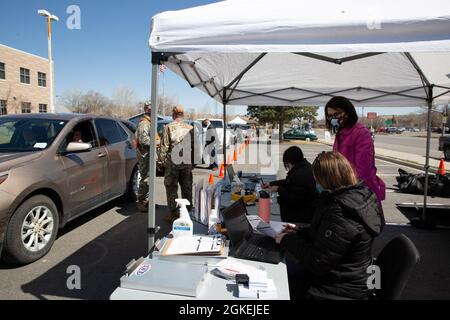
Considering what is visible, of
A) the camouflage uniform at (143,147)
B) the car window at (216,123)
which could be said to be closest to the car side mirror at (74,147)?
the camouflage uniform at (143,147)

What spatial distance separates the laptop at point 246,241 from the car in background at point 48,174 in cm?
238

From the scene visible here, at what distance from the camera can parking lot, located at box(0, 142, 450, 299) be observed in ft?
10.2

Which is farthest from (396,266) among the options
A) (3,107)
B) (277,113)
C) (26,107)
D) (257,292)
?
(26,107)

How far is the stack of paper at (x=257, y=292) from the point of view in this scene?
1676mm

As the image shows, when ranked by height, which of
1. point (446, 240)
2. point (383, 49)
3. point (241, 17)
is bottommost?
point (446, 240)

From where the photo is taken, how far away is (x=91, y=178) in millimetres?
4613

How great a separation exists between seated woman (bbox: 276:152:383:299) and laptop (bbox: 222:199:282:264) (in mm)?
204

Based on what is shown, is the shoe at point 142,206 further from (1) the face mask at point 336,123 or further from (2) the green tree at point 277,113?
(2) the green tree at point 277,113

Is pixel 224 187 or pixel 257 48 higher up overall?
pixel 257 48

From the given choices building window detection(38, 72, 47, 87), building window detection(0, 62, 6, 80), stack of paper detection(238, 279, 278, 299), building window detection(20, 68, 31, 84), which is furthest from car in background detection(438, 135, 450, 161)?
building window detection(38, 72, 47, 87)
